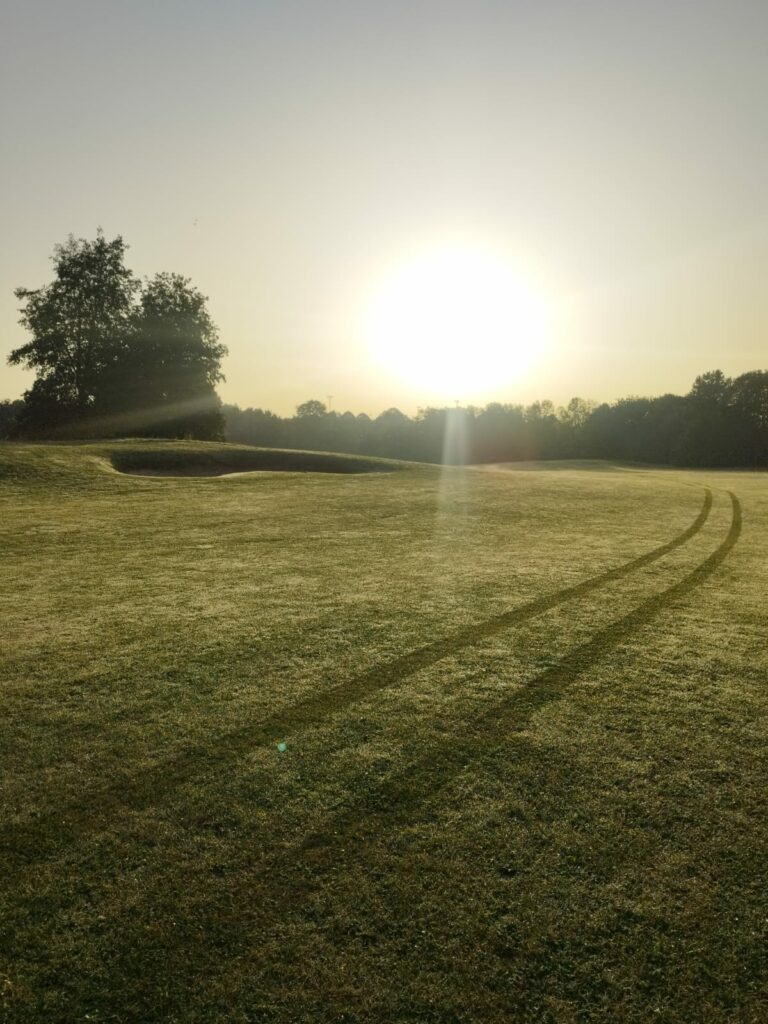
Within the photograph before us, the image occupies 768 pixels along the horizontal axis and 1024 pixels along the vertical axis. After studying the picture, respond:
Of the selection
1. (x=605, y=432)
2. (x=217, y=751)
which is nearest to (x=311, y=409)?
(x=605, y=432)

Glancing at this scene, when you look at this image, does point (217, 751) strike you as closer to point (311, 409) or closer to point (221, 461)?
point (221, 461)

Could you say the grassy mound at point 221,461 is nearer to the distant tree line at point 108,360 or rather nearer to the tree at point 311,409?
the distant tree line at point 108,360

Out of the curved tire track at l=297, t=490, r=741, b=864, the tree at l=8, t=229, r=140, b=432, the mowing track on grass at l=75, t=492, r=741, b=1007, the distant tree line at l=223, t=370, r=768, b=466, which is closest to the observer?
the mowing track on grass at l=75, t=492, r=741, b=1007

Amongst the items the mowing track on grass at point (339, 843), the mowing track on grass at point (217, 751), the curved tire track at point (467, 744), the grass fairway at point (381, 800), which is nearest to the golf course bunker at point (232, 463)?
the grass fairway at point (381, 800)

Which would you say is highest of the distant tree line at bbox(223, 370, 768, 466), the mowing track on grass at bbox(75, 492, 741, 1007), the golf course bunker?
the distant tree line at bbox(223, 370, 768, 466)

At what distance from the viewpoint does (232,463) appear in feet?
101

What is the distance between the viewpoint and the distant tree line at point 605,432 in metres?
76.7

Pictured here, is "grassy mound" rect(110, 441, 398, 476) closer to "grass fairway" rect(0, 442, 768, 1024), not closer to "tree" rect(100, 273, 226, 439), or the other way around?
"grass fairway" rect(0, 442, 768, 1024)

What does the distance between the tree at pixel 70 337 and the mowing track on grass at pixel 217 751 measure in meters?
55.6

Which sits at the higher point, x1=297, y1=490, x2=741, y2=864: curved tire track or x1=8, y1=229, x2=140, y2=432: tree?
x1=8, y1=229, x2=140, y2=432: tree

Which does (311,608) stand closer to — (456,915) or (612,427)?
(456,915)

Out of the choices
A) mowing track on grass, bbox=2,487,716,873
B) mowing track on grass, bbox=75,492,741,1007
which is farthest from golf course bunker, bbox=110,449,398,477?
mowing track on grass, bbox=75,492,741,1007

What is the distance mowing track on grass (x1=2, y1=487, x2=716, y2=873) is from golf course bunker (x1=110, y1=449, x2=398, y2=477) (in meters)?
22.6

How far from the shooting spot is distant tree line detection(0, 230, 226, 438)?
176ft
